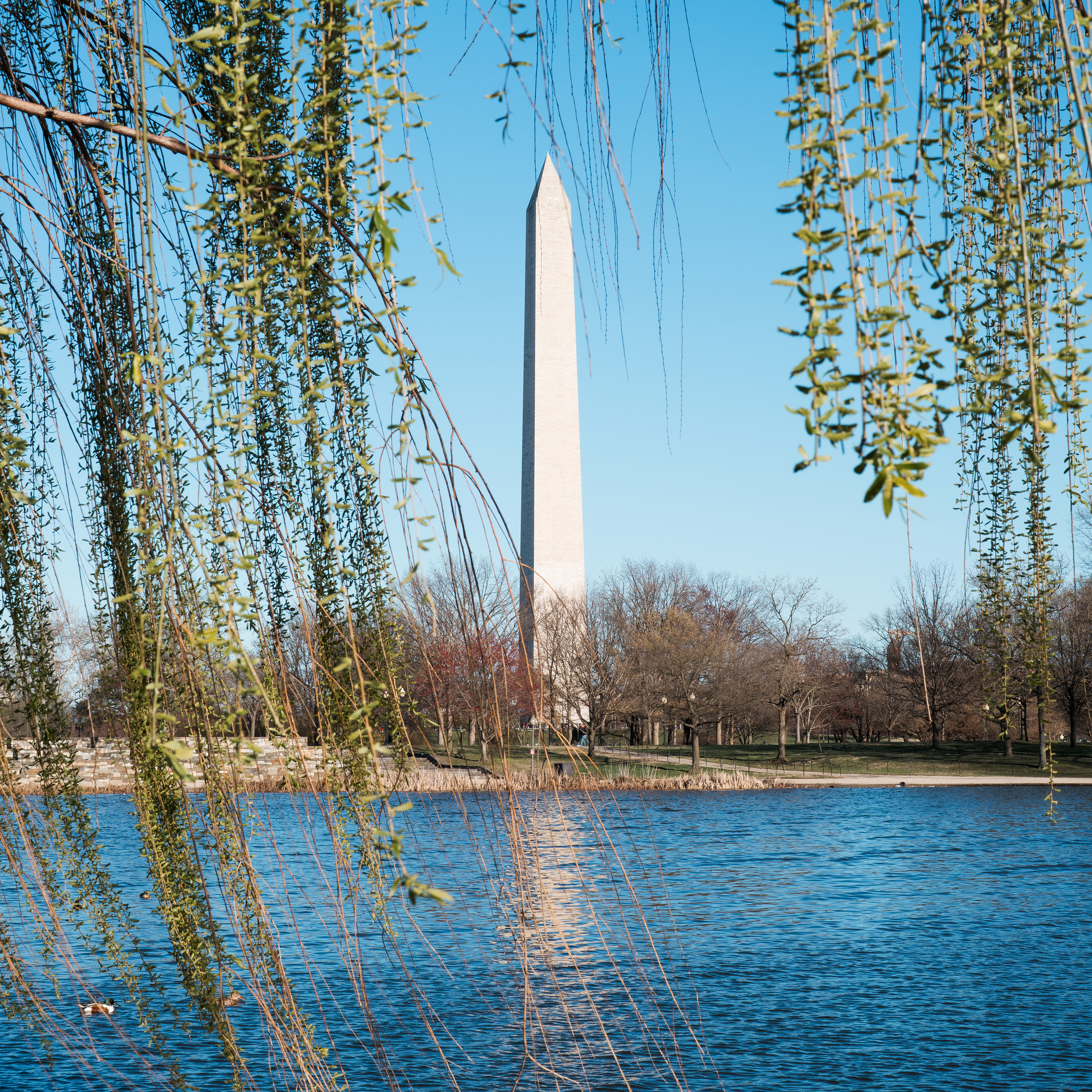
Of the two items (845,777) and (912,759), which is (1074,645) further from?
(912,759)

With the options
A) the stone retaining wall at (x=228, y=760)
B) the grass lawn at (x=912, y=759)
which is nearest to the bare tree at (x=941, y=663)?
the grass lawn at (x=912, y=759)

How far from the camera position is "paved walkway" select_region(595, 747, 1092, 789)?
3238 centimetres

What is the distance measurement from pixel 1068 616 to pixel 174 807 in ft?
117

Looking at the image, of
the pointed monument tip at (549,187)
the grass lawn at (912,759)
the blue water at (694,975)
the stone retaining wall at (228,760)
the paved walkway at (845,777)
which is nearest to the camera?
the stone retaining wall at (228,760)

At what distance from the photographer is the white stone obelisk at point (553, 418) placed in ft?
92.3

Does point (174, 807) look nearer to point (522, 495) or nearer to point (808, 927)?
point (808, 927)

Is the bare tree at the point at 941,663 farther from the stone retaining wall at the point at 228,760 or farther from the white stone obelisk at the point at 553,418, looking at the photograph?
the stone retaining wall at the point at 228,760

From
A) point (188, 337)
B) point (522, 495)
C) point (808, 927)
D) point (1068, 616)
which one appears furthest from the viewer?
point (1068, 616)

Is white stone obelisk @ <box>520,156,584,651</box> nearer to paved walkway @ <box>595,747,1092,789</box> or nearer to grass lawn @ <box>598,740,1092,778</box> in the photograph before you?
paved walkway @ <box>595,747,1092,789</box>

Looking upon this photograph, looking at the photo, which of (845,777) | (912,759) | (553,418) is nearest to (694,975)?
(553,418)

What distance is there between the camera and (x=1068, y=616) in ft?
111

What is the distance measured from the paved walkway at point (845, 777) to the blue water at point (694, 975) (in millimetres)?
12765

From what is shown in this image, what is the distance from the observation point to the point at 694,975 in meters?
11.5

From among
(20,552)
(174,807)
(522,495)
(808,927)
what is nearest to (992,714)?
(174,807)
